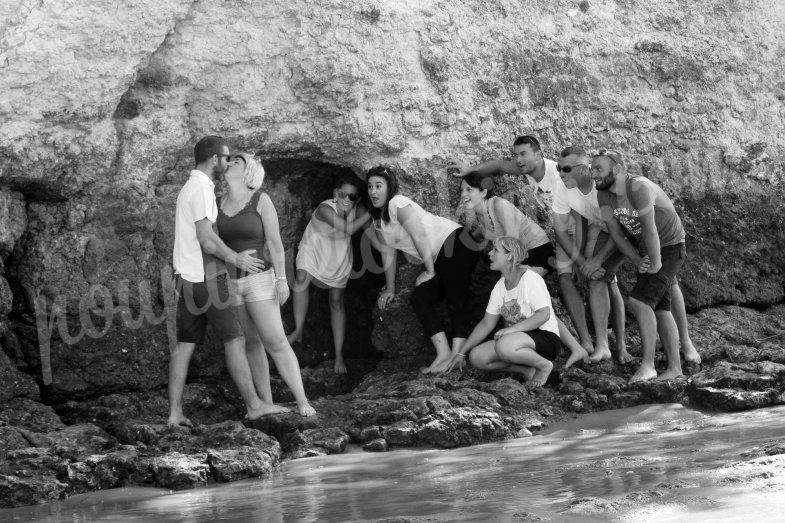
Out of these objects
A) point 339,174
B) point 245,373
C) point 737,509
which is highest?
point 339,174

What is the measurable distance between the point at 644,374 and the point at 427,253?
1.84 meters

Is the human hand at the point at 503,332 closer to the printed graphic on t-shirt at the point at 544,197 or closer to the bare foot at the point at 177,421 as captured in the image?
the printed graphic on t-shirt at the point at 544,197

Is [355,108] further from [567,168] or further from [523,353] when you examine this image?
[523,353]

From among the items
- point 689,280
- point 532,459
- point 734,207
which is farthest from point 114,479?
point 734,207

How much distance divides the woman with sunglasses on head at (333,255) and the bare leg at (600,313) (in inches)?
73.4

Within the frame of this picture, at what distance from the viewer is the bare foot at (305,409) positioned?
7.37 metres

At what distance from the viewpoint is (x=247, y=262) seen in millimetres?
7465

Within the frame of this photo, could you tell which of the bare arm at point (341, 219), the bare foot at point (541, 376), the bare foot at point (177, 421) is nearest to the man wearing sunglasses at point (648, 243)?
the bare foot at point (541, 376)

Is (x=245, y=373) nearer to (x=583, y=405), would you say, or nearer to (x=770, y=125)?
(x=583, y=405)

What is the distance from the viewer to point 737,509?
4969 millimetres

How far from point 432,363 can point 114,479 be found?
2997 millimetres

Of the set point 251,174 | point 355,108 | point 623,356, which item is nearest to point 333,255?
point 355,108

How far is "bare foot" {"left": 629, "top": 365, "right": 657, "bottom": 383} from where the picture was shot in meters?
8.14

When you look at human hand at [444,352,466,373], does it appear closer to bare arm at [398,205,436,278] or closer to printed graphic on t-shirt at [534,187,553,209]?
bare arm at [398,205,436,278]
